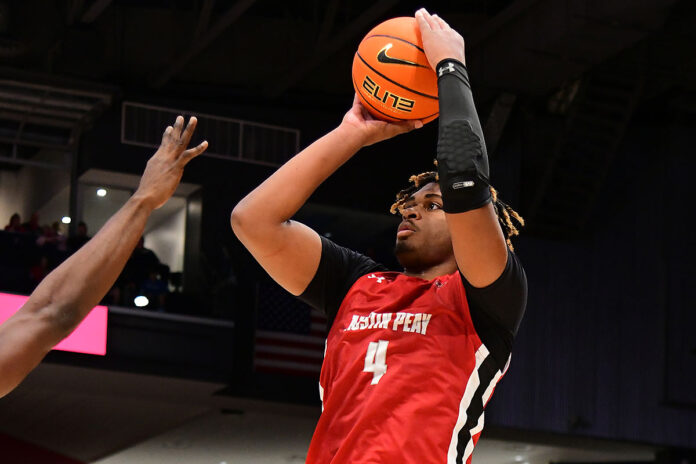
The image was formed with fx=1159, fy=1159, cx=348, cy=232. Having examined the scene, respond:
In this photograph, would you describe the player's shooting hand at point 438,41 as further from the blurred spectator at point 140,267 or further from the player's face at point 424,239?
the blurred spectator at point 140,267

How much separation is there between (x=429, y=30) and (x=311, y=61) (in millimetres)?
15059

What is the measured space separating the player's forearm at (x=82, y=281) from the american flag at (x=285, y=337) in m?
15.9

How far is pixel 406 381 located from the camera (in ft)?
11.4

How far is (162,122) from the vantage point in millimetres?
19406

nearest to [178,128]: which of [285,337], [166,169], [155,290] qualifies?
[166,169]

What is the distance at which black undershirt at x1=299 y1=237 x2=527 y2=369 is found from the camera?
348 centimetres

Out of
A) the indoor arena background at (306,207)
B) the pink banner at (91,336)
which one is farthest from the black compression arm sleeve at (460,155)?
the indoor arena background at (306,207)

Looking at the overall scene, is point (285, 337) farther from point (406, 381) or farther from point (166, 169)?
point (166, 169)

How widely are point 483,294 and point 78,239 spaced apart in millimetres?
14863

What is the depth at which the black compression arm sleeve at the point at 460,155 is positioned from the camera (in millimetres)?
3363

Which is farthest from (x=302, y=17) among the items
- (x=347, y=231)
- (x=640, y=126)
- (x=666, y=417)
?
(x=666, y=417)

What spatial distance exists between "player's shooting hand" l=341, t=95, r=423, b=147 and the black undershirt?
391 millimetres

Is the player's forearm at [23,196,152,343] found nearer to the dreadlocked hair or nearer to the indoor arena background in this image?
the dreadlocked hair

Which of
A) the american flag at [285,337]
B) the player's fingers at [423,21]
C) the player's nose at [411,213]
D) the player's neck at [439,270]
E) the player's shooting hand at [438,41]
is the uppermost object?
the player's fingers at [423,21]
